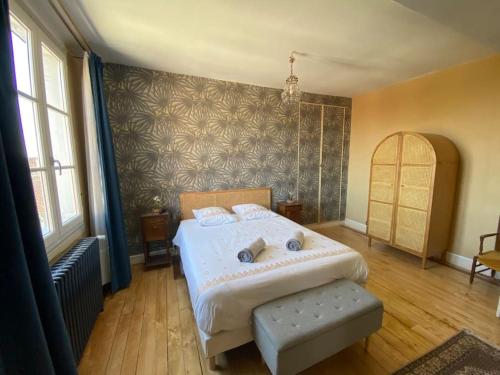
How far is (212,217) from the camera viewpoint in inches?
111

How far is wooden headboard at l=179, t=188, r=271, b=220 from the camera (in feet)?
10.3

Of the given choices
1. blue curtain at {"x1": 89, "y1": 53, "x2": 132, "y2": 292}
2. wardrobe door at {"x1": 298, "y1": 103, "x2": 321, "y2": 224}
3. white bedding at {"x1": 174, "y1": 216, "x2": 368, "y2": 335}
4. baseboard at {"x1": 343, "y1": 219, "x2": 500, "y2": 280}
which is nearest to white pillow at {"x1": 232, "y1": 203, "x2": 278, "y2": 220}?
white bedding at {"x1": 174, "y1": 216, "x2": 368, "y2": 335}

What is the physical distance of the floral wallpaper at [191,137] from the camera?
279cm

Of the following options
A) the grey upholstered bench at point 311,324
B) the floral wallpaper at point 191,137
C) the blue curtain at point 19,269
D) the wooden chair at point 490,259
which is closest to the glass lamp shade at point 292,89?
the floral wallpaper at point 191,137

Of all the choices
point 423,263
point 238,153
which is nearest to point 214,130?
point 238,153

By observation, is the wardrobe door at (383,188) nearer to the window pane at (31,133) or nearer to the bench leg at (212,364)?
the bench leg at (212,364)

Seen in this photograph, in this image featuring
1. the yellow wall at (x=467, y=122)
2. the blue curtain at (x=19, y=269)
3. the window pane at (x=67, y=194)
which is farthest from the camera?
the yellow wall at (x=467, y=122)

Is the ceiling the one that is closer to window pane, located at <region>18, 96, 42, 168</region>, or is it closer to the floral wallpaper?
the floral wallpaper

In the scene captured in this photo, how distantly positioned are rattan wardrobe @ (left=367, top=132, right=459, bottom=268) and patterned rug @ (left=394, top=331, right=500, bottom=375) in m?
1.27

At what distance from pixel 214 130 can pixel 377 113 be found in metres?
2.84

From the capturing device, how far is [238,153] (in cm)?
344

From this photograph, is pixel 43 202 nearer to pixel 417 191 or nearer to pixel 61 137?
pixel 61 137

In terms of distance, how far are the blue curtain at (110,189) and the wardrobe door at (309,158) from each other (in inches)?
115

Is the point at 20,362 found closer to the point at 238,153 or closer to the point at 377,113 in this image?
the point at 238,153
